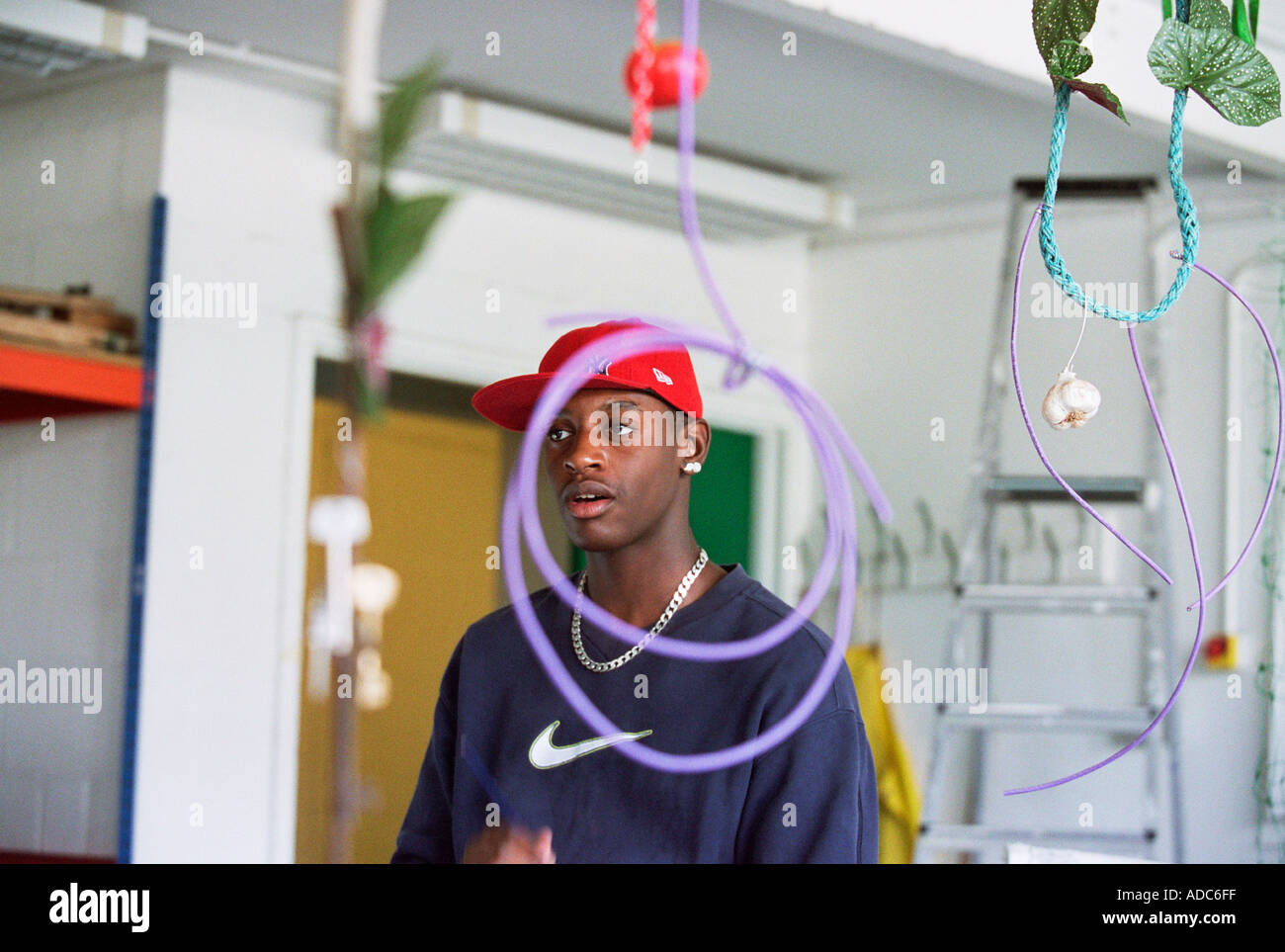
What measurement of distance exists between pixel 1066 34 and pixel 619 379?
50 cm

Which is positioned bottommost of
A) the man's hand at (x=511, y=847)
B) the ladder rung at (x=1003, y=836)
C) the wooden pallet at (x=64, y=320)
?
the ladder rung at (x=1003, y=836)

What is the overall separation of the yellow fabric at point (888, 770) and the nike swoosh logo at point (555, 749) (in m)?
2.72

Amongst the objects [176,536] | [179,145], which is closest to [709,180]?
[179,145]

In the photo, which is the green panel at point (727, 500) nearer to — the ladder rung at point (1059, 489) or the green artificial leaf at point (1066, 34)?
the ladder rung at point (1059, 489)

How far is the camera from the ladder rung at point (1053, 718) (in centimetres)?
340

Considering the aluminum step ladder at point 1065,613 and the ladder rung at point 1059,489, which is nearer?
the aluminum step ladder at point 1065,613

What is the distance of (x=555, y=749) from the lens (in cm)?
153

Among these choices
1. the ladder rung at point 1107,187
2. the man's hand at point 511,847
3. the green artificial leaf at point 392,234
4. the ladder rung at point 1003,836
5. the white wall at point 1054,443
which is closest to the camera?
the green artificial leaf at point 392,234

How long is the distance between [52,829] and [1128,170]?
3.22 m

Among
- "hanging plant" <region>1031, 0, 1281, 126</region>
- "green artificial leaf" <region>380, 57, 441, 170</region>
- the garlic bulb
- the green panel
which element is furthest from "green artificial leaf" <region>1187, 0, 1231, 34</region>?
the green panel

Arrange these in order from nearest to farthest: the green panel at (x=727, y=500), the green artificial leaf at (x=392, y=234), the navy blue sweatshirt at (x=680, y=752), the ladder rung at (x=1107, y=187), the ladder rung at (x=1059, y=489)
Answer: the green artificial leaf at (x=392, y=234)
the navy blue sweatshirt at (x=680, y=752)
the ladder rung at (x=1059, y=489)
the ladder rung at (x=1107, y=187)
the green panel at (x=727, y=500)

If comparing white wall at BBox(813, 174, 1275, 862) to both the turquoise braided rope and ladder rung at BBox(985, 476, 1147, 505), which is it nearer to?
ladder rung at BBox(985, 476, 1147, 505)

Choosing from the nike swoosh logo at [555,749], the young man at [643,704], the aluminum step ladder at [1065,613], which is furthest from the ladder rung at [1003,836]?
the nike swoosh logo at [555,749]

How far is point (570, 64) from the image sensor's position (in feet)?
11.6
